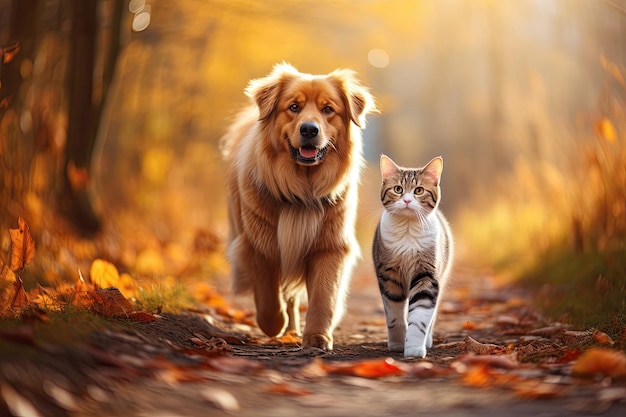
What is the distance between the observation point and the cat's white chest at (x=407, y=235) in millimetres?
4043

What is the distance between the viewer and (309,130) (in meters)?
4.20

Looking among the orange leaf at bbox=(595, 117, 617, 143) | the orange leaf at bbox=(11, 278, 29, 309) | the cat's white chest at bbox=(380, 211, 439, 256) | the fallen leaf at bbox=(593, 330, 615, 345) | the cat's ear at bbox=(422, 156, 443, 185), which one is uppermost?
the orange leaf at bbox=(595, 117, 617, 143)

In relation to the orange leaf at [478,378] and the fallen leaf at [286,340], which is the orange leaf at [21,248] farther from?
the orange leaf at [478,378]

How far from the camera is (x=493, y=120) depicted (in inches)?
489

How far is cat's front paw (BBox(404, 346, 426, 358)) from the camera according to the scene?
12.2 feet

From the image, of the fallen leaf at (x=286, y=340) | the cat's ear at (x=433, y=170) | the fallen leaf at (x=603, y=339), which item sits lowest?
the fallen leaf at (x=286, y=340)

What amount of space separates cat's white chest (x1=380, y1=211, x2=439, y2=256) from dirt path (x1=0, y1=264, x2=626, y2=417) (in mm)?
558

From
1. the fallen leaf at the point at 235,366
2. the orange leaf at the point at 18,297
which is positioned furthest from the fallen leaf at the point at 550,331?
the orange leaf at the point at 18,297

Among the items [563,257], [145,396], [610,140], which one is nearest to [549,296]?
[563,257]

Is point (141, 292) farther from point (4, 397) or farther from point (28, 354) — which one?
point (4, 397)

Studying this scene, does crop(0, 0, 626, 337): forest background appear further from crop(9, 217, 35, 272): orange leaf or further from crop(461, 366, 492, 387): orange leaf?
crop(461, 366, 492, 387): orange leaf

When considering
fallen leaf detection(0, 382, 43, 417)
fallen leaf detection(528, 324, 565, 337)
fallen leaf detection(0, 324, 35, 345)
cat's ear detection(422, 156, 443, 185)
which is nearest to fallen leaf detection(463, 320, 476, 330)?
fallen leaf detection(528, 324, 565, 337)

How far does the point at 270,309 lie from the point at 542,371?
76.9 inches

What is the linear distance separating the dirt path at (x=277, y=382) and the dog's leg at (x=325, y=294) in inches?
8.8
